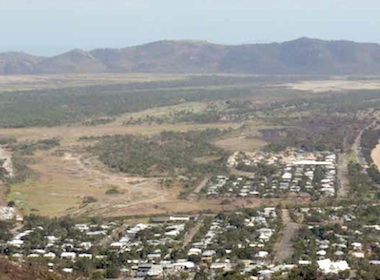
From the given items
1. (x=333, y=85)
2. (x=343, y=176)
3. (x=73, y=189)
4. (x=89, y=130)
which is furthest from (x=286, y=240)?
(x=333, y=85)

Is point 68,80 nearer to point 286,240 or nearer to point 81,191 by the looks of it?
point 81,191

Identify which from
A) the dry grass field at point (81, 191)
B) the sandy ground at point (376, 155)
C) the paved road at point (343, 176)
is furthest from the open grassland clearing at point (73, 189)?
the sandy ground at point (376, 155)

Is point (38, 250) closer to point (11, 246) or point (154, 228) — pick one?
point (11, 246)

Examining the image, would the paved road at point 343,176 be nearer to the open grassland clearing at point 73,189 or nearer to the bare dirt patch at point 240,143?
the bare dirt patch at point 240,143

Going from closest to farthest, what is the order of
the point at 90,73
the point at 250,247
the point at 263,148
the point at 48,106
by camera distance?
the point at 250,247, the point at 263,148, the point at 48,106, the point at 90,73

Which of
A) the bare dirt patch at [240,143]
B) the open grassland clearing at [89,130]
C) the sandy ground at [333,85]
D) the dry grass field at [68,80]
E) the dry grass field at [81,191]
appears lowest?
the dry grass field at [81,191]

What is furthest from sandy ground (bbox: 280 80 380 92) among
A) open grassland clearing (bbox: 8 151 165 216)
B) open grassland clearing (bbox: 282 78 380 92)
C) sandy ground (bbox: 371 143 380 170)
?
open grassland clearing (bbox: 8 151 165 216)

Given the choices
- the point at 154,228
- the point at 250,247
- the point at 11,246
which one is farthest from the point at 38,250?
the point at 250,247
